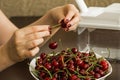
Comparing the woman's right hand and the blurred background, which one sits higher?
the woman's right hand

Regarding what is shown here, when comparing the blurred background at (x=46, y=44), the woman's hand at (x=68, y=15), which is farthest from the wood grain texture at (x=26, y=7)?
the woman's hand at (x=68, y=15)

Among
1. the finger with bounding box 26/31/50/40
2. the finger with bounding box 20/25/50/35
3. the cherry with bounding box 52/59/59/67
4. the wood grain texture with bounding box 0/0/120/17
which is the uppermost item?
the finger with bounding box 20/25/50/35

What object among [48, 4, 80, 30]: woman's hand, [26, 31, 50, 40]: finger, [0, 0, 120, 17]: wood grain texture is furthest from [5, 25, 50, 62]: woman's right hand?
[0, 0, 120, 17]: wood grain texture

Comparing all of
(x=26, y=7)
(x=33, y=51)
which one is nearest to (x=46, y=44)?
(x=33, y=51)

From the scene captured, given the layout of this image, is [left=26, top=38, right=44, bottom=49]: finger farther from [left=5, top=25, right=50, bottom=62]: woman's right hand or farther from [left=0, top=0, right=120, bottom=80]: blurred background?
[left=0, top=0, right=120, bottom=80]: blurred background

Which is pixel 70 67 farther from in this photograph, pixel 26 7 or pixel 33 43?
pixel 26 7

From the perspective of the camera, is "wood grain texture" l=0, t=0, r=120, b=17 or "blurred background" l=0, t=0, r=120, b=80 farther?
"wood grain texture" l=0, t=0, r=120, b=17

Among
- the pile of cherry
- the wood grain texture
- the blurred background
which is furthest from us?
the wood grain texture

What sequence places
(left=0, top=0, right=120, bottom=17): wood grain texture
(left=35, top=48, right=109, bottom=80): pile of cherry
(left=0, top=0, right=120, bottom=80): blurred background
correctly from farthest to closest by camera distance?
1. (left=0, top=0, right=120, bottom=17): wood grain texture
2. (left=0, top=0, right=120, bottom=80): blurred background
3. (left=35, top=48, right=109, bottom=80): pile of cherry

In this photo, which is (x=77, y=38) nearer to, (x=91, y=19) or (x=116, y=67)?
(x=91, y=19)
